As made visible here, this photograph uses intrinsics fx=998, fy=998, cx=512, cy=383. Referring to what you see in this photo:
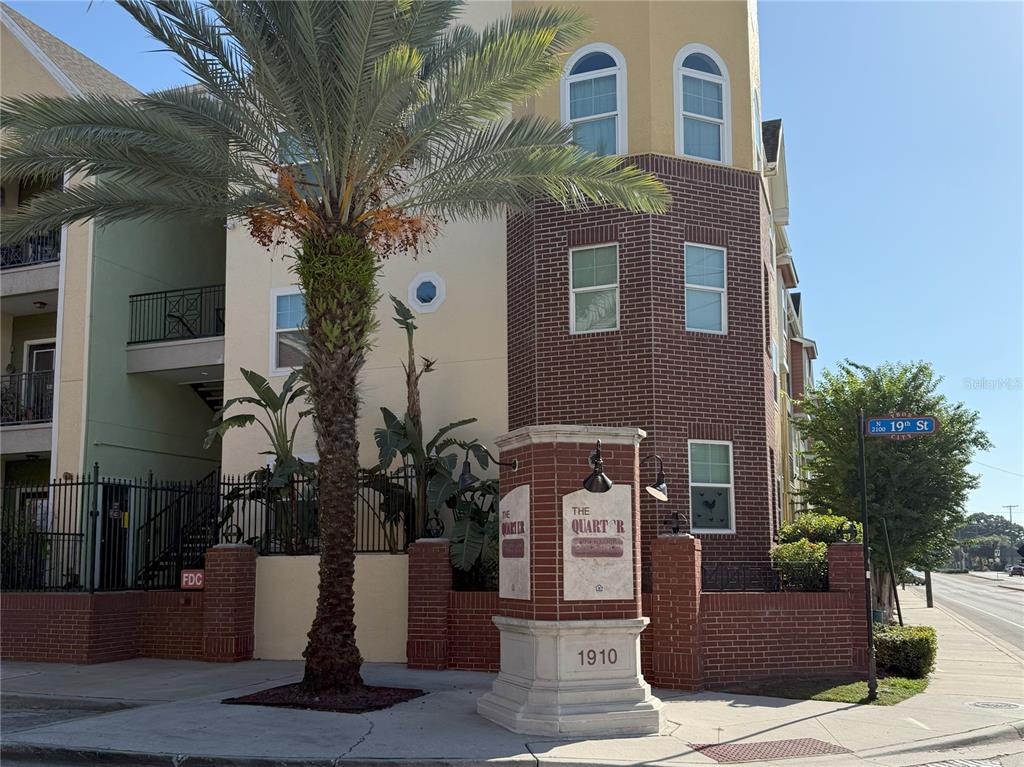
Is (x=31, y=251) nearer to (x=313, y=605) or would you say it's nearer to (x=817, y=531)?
(x=313, y=605)

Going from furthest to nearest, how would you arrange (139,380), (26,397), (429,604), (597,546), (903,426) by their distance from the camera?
(26,397), (139,380), (429,604), (903,426), (597,546)

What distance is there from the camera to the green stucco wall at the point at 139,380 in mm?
20641

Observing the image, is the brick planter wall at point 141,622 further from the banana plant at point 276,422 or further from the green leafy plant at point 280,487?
the banana plant at point 276,422

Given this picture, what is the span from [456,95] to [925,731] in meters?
8.99

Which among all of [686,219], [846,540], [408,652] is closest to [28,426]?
[408,652]

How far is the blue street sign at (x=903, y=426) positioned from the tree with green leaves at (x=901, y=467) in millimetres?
8542

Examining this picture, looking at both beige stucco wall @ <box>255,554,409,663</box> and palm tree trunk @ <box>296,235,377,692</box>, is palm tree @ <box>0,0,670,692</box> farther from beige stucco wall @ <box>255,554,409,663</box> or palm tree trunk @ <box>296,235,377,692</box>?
beige stucco wall @ <box>255,554,409,663</box>

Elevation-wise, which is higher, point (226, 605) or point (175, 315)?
point (175, 315)

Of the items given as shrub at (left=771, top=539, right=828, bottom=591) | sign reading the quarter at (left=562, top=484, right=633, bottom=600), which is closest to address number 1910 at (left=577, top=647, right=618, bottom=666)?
sign reading the quarter at (left=562, top=484, right=633, bottom=600)

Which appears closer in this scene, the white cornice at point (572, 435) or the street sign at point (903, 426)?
the white cornice at point (572, 435)

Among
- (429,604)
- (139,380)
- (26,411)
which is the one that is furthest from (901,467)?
(26,411)

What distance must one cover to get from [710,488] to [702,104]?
662 centimetres

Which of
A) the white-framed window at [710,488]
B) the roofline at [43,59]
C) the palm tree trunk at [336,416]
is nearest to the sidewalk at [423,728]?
the palm tree trunk at [336,416]

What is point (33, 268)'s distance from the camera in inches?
843
